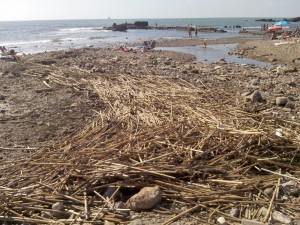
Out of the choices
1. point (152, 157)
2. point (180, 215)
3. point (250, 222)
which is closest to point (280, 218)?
point (250, 222)

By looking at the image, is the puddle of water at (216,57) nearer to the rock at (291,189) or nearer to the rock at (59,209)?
the rock at (291,189)

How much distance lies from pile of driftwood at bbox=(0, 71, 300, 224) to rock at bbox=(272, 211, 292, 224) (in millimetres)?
71

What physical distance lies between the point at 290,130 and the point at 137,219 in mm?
3072

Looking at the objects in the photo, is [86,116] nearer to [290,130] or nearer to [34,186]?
[34,186]

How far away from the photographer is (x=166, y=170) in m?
3.88

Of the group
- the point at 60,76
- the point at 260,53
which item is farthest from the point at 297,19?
the point at 60,76

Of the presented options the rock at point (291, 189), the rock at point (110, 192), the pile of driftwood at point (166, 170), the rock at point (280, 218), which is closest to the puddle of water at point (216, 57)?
the pile of driftwood at point (166, 170)

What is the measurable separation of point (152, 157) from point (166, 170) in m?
0.41

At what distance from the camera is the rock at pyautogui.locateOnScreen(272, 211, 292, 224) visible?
3.09 m

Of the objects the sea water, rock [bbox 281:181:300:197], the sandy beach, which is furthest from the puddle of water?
rock [bbox 281:181:300:197]

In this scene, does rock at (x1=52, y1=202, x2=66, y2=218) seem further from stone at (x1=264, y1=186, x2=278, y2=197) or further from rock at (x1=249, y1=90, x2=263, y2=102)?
rock at (x1=249, y1=90, x2=263, y2=102)

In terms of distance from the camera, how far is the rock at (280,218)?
10.1 ft

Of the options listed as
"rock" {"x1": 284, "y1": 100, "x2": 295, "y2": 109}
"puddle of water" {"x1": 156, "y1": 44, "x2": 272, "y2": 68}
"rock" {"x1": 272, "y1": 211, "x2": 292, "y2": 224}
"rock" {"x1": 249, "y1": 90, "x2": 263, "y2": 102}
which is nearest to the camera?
"rock" {"x1": 272, "y1": 211, "x2": 292, "y2": 224}

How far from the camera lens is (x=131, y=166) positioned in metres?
3.84
